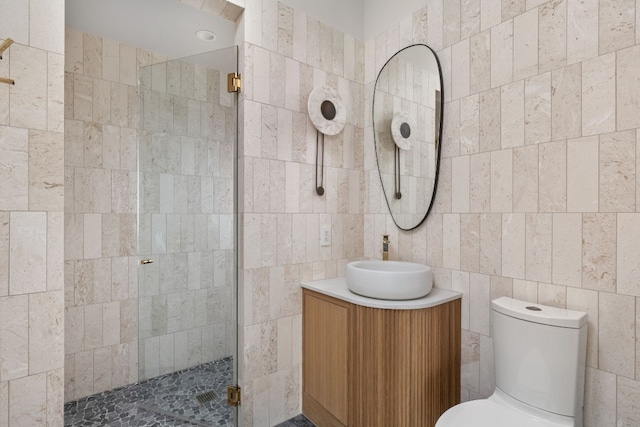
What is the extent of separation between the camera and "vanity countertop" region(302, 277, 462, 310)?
4.71 ft

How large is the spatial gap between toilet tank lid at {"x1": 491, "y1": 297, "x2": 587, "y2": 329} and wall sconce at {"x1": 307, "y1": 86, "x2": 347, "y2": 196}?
46.3 inches

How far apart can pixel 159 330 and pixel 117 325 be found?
Result: 501 mm

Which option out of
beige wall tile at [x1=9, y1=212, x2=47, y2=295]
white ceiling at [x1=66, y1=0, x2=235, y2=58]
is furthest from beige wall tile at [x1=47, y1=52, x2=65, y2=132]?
white ceiling at [x1=66, y1=0, x2=235, y2=58]

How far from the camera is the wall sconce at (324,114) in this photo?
6.31 ft

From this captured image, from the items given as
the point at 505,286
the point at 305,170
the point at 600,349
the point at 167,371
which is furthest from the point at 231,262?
the point at 600,349

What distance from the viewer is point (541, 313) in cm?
123

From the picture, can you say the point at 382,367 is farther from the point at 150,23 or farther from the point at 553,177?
the point at 150,23

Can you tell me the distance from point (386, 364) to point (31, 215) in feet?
5.32

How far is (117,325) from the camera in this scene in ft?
7.49

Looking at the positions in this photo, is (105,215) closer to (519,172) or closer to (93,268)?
(93,268)

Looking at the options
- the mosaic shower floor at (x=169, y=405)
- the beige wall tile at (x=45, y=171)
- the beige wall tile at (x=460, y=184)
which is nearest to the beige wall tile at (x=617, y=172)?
the beige wall tile at (x=460, y=184)

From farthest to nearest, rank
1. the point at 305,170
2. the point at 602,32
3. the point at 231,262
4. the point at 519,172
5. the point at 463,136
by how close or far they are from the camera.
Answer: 1. the point at 305,170
2. the point at 231,262
3. the point at 463,136
4. the point at 519,172
5. the point at 602,32

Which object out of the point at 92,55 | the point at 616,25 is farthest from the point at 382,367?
the point at 92,55

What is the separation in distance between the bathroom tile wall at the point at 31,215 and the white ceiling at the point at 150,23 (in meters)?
0.83
